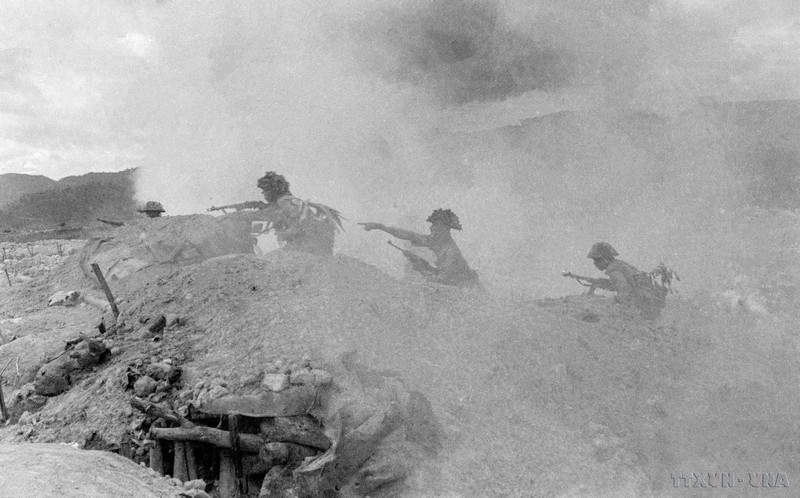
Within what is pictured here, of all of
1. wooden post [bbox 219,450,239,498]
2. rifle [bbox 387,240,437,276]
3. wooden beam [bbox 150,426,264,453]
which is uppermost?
rifle [bbox 387,240,437,276]

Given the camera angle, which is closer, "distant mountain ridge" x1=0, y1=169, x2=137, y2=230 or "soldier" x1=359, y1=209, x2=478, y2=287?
"soldier" x1=359, y1=209, x2=478, y2=287

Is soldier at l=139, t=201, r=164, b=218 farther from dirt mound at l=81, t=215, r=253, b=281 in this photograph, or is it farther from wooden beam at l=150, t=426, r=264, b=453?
wooden beam at l=150, t=426, r=264, b=453

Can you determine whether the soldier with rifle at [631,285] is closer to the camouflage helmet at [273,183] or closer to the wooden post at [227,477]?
the camouflage helmet at [273,183]

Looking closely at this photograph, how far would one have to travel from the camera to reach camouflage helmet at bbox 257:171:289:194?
923 cm

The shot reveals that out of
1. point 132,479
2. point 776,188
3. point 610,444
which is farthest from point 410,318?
point 776,188

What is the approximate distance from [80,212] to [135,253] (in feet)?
134

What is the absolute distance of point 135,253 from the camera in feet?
33.0

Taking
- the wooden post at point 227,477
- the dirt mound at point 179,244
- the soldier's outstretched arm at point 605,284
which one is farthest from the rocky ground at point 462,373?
the dirt mound at point 179,244

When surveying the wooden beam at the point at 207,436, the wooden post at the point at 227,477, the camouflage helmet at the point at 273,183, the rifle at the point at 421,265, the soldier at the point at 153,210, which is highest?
the camouflage helmet at the point at 273,183

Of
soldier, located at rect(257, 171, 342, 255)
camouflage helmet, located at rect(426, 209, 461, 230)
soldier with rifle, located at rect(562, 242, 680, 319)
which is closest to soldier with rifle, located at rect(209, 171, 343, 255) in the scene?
soldier, located at rect(257, 171, 342, 255)

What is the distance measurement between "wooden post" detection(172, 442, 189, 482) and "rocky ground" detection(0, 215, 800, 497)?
306 mm

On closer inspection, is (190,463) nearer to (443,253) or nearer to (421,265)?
(443,253)

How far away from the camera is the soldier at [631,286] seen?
9438mm

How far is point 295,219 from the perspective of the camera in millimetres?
8672
